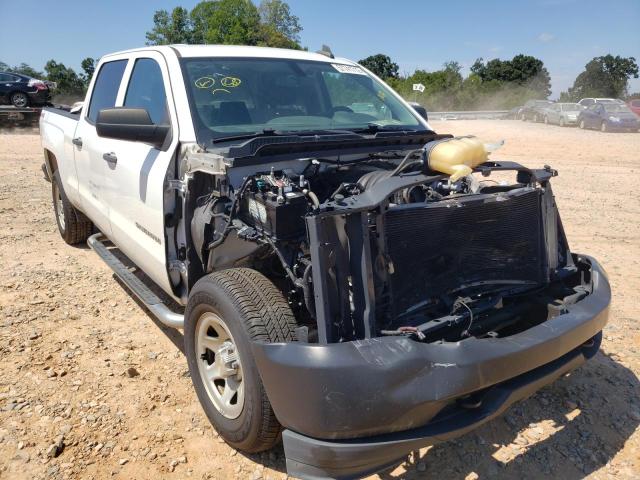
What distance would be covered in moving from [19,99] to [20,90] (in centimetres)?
35

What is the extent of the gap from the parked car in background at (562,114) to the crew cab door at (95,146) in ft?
84.5

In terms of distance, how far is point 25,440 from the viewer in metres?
2.79

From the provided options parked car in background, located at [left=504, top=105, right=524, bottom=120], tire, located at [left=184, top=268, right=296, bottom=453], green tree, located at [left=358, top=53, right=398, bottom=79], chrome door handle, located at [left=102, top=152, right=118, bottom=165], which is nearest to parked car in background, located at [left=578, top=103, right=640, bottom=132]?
parked car in background, located at [left=504, top=105, right=524, bottom=120]

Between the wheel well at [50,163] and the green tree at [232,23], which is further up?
the green tree at [232,23]

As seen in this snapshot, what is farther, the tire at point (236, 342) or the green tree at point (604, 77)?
the green tree at point (604, 77)

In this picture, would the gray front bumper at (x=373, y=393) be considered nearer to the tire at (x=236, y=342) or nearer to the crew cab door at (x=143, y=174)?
the tire at (x=236, y=342)

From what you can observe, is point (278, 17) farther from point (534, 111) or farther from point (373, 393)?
point (373, 393)

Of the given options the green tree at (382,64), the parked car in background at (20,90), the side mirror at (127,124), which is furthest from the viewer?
the green tree at (382,64)

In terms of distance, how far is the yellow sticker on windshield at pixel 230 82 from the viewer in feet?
11.5

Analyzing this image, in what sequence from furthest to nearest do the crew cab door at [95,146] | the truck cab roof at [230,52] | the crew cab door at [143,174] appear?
the crew cab door at [95,146] < the truck cab roof at [230,52] < the crew cab door at [143,174]

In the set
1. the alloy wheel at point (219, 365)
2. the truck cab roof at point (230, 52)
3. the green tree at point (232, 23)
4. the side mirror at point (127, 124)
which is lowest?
the alloy wheel at point (219, 365)

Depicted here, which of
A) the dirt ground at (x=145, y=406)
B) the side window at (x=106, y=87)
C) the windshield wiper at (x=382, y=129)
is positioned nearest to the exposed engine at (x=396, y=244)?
the windshield wiper at (x=382, y=129)

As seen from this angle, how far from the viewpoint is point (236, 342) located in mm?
2469

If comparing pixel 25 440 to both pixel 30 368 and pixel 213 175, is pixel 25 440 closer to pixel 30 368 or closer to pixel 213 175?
pixel 30 368
